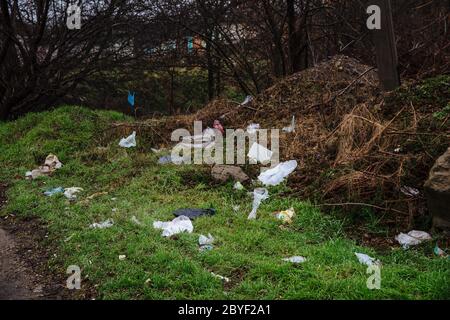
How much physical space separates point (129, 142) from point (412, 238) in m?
4.62

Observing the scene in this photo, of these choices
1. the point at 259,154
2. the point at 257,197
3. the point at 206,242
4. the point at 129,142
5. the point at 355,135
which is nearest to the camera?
the point at 206,242

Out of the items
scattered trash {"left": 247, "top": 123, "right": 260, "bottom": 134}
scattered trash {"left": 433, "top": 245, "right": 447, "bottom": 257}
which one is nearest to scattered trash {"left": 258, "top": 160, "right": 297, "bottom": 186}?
scattered trash {"left": 247, "top": 123, "right": 260, "bottom": 134}

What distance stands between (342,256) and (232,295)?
3.27ft

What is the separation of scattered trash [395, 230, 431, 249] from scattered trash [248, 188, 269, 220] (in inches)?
54.6

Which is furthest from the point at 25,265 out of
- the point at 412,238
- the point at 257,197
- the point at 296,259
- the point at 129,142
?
the point at 129,142

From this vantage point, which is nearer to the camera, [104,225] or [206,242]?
[206,242]

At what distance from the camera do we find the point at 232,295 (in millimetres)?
3365

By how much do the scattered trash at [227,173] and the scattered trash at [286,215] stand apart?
0.95m

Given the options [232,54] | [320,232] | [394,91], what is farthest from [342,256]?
[232,54]

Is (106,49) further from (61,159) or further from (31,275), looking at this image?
(31,275)

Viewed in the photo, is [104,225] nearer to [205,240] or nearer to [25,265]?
[25,265]

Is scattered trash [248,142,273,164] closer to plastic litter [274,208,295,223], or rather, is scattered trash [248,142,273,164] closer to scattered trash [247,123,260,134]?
scattered trash [247,123,260,134]

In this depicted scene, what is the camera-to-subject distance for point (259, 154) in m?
6.25

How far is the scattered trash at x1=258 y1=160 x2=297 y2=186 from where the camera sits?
18.5ft
